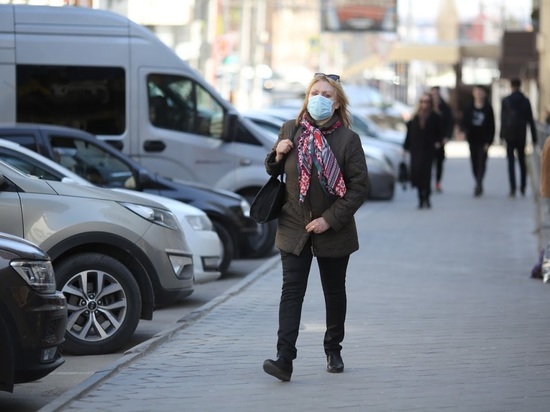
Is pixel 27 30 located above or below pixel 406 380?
above

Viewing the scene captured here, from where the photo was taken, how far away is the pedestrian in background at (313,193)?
7.75 meters

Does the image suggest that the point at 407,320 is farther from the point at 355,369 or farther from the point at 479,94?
the point at 479,94

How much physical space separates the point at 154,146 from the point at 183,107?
2.08ft

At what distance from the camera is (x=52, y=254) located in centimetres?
944

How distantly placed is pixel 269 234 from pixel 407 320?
5.83 metres

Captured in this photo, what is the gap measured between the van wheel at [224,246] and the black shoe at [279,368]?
6597 mm

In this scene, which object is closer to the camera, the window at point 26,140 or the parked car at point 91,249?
the parked car at point 91,249

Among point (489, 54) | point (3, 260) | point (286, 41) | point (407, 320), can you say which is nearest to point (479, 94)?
point (407, 320)

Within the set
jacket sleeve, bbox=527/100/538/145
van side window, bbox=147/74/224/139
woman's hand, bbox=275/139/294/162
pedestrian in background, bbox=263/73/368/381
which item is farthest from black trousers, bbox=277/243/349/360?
jacket sleeve, bbox=527/100/538/145

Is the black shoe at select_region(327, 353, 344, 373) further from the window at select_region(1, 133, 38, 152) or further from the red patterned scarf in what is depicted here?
the window at select_region(1, 133, 38, 152)

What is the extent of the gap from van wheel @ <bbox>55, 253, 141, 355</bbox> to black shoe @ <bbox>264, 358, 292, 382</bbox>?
6.68ft

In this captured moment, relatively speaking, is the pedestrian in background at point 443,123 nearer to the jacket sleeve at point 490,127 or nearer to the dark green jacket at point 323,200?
the jacket sleeve at point 490,127

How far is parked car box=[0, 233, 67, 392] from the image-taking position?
23.5ft

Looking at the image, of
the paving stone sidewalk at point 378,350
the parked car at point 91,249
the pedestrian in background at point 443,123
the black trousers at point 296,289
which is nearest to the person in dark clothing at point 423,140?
the pedestrian in background at point 443,123
